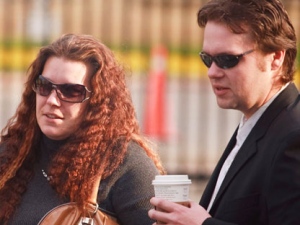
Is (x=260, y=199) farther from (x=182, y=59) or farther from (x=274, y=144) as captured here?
(x=182, y=59)

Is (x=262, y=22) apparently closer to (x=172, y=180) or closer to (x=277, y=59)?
(x=277, y=59)

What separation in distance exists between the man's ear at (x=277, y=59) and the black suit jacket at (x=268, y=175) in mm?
91

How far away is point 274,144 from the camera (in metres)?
3.08

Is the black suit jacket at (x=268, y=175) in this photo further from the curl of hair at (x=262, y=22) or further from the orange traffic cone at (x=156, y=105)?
the orange traffic cone at (x=156, y=105)

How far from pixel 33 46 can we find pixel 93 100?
30.8 ft

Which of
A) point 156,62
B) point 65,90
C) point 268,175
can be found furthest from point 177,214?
Result: point 156,62

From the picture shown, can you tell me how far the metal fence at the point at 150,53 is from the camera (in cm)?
1144

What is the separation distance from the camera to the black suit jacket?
9.71ft

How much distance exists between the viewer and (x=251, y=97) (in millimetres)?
3172

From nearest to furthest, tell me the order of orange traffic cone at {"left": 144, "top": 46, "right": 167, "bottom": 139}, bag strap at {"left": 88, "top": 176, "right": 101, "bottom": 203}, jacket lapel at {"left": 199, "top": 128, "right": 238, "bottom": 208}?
1. jacket lapel at {"left": 199, "top": 128, "right": 238, "bottom": 208}
2. bag strap at {"left": 88, "top": 176, "right": 101, "bottom": 203}
3. orange traffic cone at {"left": 144, "top": 46, "right": 167, "bottom": 139}

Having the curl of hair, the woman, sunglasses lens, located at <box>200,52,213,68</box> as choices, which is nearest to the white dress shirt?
the curl of hair

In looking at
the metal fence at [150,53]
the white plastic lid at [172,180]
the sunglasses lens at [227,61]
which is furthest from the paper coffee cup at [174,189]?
the metal fence at [150,53]

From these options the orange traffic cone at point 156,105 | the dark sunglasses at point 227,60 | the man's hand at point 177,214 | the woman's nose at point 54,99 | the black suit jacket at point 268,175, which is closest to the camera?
the black suit jacket at point 268,175

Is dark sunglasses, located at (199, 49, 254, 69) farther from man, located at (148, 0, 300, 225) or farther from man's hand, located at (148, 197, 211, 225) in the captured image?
man's hand, located at (148, 197, 211, 225)
